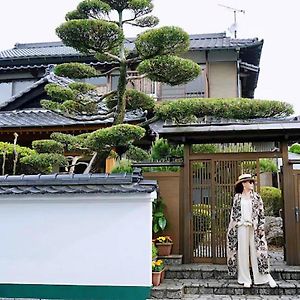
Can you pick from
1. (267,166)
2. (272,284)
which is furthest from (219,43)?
(272,284)

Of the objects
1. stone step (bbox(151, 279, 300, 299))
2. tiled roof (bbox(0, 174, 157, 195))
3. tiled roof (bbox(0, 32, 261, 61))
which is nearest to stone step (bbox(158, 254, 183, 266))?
stone step (bbox(151, 279, 300, 299))

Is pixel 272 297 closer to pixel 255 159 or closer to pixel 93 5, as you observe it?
pixel 255 159

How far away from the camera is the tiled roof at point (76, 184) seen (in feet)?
15.8

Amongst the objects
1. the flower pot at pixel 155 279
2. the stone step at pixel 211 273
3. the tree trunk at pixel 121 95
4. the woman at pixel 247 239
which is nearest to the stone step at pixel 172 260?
the stone step at pixel 211 273

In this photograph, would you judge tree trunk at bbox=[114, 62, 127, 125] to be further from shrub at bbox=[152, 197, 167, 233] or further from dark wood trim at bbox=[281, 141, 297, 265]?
dark wood trim at bbox=[281, 141, 297, 265]

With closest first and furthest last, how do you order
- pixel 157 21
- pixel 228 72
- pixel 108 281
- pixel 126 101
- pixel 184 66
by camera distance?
pixel 108 281 → pixel 184 66 → pixel 157 21 → pixel 126 101 → pixel 228 72

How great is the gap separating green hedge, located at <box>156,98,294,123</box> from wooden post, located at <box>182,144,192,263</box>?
0.73m

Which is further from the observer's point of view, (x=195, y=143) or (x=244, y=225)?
(x=195, y=143)

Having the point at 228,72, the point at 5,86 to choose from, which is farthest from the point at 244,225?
the point at 5,86

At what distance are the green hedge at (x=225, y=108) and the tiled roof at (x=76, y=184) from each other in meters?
3.39

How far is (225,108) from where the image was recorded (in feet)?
26.8

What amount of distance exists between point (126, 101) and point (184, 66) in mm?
1773

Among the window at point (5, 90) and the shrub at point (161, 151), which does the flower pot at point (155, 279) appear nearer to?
the shrub at point (161, 151)

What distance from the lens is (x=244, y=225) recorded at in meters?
7.02
